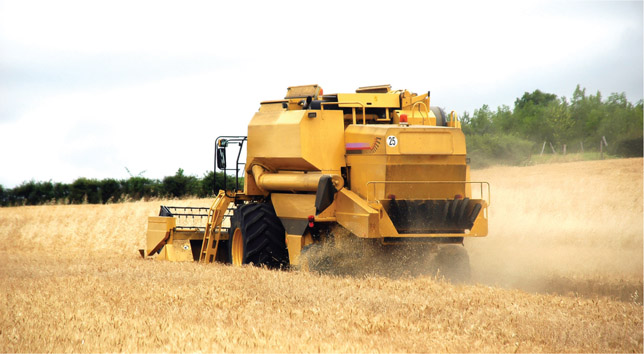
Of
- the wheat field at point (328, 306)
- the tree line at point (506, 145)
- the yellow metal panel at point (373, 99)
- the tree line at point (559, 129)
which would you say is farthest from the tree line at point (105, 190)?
the yellow metal panel at point (373, 99)

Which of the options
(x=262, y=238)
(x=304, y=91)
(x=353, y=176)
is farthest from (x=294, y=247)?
(x=304, y=91)

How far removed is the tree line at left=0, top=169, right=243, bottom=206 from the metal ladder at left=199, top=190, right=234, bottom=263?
24.2 metres

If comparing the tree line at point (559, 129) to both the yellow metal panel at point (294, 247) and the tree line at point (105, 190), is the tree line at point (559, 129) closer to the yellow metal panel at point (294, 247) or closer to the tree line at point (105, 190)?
the tree line at point (105, 190)

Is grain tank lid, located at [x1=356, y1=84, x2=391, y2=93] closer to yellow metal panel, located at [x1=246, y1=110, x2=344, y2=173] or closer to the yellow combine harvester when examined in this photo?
the yellow combine harvester

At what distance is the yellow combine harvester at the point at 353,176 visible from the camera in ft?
38.3

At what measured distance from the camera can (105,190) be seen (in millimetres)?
40844

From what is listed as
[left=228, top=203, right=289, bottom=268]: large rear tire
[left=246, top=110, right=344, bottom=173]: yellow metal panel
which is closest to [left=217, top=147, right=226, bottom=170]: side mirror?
[left=228, top=203, right=289, bottom=268]: large rear tire

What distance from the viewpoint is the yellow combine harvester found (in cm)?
1168

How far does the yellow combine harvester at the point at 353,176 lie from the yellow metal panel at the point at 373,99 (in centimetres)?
2

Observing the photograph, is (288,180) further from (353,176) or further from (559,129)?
(559,129)

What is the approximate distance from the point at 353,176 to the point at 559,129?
43.6m

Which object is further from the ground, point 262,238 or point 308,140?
point 308,140

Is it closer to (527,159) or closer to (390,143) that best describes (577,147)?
(527,159)

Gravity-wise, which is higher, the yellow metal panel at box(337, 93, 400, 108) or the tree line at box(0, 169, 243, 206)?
the yellow metal panel at box(337, 93, 400, 108)
